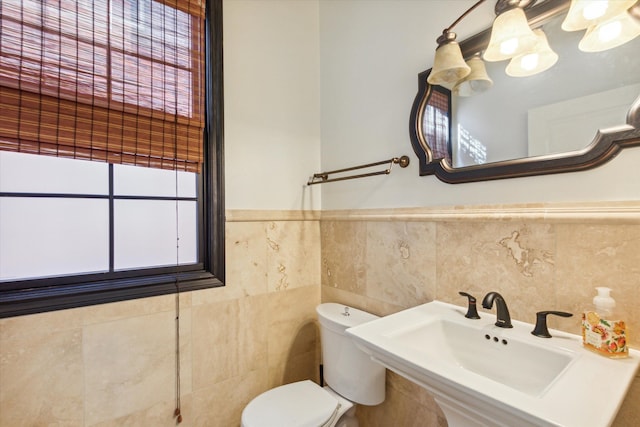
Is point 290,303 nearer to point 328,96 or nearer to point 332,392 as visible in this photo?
point 332,392

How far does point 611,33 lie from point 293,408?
167 cm

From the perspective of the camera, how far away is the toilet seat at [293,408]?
45.2 inches

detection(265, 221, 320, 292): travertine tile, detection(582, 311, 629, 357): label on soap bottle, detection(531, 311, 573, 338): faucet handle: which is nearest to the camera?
detection(582, 311, 629, 357): label on soap bottle

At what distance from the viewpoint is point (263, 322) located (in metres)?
1.56

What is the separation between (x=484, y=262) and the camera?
1056 mm

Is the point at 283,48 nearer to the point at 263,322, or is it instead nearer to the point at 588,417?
the point at 263,322

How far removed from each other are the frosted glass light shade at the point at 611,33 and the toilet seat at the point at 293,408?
5.13 ft

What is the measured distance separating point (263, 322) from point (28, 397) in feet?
3.00

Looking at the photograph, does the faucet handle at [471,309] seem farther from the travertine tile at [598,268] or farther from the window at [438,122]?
the window at [438,122]

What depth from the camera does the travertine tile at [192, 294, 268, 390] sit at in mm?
1370

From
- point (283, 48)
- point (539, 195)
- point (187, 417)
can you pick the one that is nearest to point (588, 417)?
point (539, 195)

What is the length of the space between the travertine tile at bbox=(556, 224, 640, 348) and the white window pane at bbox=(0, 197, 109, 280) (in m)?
1.73

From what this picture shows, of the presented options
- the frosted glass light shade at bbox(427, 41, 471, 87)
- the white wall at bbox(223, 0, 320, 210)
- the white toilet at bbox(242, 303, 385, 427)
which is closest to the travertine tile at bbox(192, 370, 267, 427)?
the white toilet at bbox(242, 303, 385, 427)

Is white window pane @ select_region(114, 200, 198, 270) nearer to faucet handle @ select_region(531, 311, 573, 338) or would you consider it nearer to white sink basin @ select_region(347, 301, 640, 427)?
white sink basin @ select_region(347, 301, 640, 427)
